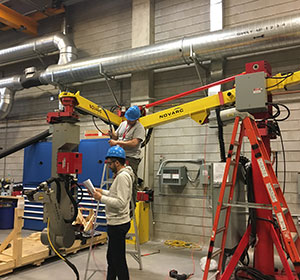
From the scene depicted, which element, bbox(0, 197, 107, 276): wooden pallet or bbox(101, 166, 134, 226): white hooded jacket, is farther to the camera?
bbox(0, 197, 107, 276): wooden pallet

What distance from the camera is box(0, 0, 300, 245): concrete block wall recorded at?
4.50 m

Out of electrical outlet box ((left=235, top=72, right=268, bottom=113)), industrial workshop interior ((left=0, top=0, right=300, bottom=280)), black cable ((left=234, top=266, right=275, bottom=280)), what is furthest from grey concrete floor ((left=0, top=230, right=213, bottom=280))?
electrical outlet box ((left=235, top=72, right=268, bottom=113))

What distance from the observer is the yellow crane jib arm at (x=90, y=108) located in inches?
112

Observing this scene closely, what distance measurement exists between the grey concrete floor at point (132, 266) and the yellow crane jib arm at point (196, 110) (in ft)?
6.09

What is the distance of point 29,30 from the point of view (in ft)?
23.1

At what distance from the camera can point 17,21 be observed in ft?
21.8

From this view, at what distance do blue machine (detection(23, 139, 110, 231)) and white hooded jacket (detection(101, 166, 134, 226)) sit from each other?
2717mm

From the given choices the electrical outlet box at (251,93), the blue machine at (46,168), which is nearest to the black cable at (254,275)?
the electrical outlet box at (251,93)

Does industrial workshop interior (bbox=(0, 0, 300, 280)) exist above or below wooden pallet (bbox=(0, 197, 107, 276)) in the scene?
above

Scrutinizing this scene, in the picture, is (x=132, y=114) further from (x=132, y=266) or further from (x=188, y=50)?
(x=132, y=266)

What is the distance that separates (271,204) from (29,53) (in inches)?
244

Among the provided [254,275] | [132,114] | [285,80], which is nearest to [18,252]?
[132,114]

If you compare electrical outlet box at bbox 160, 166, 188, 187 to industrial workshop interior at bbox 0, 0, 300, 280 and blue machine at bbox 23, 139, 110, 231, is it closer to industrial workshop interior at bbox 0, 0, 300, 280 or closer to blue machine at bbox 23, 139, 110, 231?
industrial workshop interior at bbox 0, 0, 300, 280

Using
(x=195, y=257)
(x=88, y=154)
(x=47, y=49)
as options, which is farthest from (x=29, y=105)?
(x=195, y=257)
